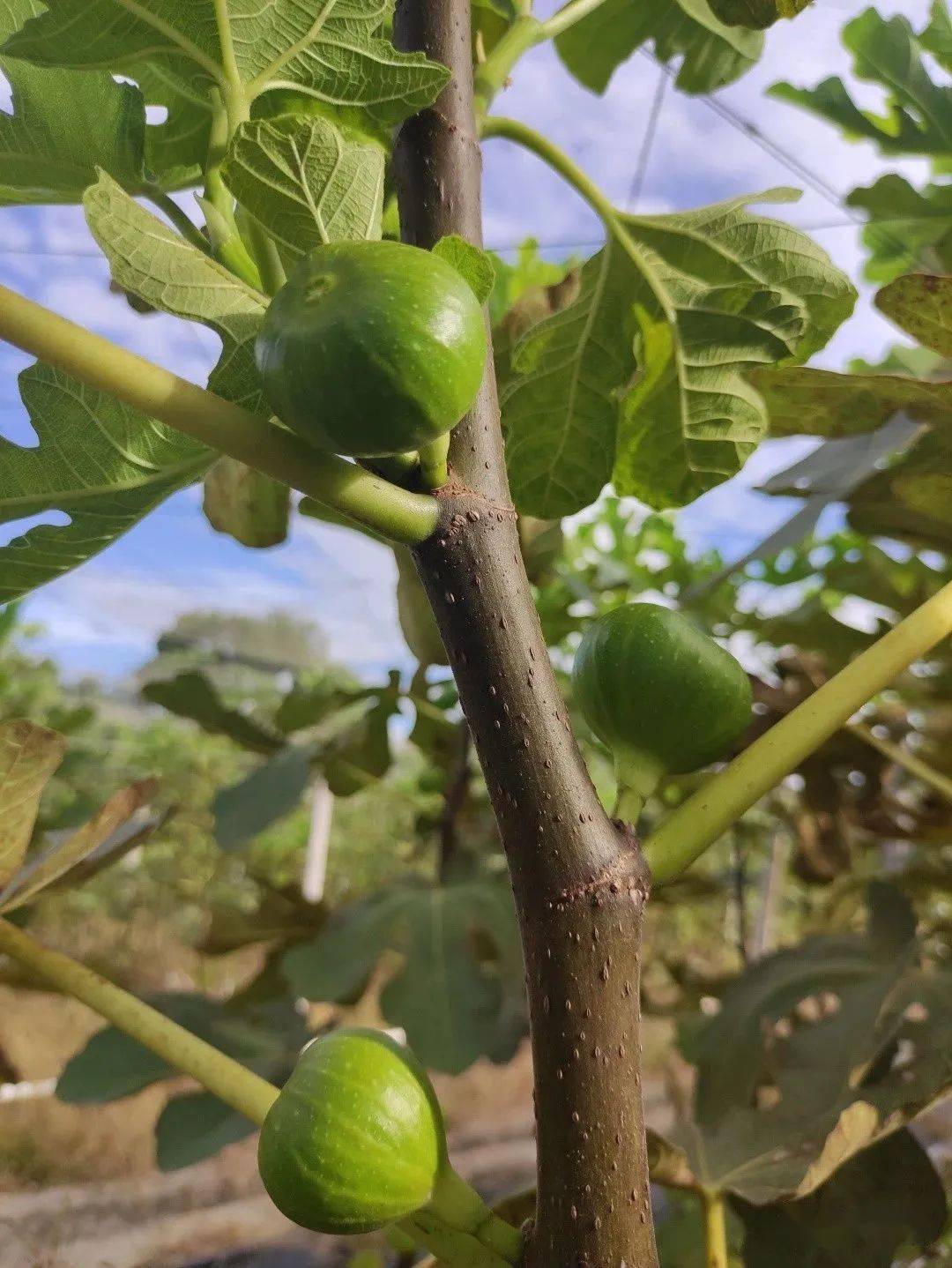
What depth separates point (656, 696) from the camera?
45cm

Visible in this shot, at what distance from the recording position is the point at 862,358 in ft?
5.23

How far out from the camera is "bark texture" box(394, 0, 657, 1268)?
36cm

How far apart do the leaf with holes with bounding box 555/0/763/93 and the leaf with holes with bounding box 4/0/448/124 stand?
1.47 ft

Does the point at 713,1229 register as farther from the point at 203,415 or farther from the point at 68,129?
the point at 68,129

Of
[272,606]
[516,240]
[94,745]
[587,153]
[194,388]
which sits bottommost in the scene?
[94,745]

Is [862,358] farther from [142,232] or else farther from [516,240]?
[142,232]

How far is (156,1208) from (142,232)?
1.12 metres

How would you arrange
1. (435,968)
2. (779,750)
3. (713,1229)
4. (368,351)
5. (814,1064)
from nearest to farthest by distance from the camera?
(368,351) → (779,750) → (713,1229) → (814,1064) → (435,968)

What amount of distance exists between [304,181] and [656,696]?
27 centimetres

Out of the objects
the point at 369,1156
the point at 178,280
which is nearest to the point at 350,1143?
the point at 369,1156

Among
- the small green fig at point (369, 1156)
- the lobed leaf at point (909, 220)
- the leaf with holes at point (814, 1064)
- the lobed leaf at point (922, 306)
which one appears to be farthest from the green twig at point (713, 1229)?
the lobed leaf at point (909, 220)

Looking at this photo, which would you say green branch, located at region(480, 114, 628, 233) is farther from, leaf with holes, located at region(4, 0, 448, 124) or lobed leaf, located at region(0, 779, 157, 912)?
lobed leaf, located at region(0, 779, 157, 912)

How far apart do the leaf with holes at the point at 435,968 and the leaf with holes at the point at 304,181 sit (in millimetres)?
703

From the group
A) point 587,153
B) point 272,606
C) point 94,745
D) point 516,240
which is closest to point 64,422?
point 587,153
